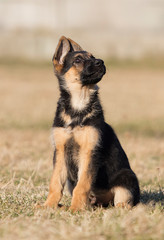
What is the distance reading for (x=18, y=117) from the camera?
15.1 m

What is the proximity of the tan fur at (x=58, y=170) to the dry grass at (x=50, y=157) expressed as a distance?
0.28m

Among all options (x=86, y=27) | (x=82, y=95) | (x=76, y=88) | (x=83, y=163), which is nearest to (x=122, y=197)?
(x=83, y=163)

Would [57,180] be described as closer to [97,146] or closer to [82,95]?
→ [97,146]

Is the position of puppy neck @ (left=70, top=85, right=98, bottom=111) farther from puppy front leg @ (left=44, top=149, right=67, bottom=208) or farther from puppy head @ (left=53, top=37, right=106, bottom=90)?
puppy front leg @ (left=44, top=149, right=67, bottom=208)

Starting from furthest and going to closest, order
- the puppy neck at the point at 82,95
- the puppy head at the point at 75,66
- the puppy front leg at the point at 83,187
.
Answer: the puppy neck at the point at 82,95, the puppy head at the point at 75,66, the puppy front leg at the point at 83,187

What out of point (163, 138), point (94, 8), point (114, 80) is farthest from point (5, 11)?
point (163, 138)

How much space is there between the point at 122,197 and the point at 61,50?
6.63 ft

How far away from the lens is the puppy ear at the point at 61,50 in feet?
19.4

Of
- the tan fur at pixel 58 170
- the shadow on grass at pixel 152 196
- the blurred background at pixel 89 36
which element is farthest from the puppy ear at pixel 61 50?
the blurred background at pixel 89 36

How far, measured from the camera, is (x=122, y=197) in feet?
18.4

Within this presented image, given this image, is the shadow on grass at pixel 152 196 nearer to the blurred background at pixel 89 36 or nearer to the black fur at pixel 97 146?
the black fur at pixel 97 146

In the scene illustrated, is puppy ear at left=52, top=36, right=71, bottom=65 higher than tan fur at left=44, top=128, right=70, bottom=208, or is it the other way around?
puppy ear at left=52, top=36, right=71, bottom=65

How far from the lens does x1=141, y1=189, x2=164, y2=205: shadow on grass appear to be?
625 centimetres

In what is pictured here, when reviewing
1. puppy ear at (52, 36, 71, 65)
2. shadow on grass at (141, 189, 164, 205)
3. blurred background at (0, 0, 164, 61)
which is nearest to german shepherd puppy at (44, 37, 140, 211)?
puppy ear at (52, 36, 71, 65)
